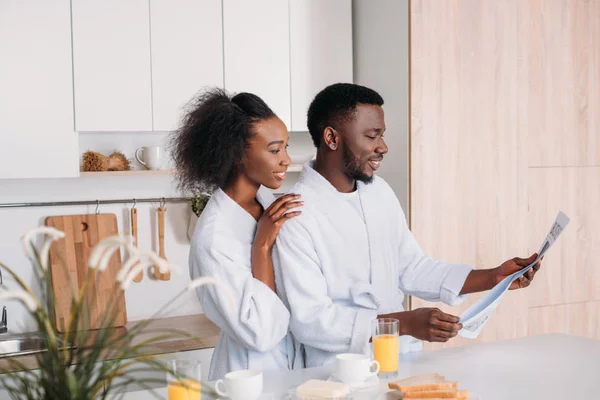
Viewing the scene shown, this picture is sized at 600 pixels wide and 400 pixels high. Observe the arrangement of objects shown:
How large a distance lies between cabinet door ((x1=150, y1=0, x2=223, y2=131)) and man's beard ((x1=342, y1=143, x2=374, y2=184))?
1063 mm

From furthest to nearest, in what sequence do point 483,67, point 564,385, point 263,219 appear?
point 483,67
point 263,219
point 564,385

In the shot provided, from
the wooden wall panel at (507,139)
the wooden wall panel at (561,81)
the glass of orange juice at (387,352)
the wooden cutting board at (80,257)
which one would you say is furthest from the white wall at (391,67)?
the glass of orange juice at (387,352)

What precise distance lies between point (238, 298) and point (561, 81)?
2.30 meters

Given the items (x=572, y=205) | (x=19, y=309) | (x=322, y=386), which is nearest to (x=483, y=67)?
(x=572, y=205)

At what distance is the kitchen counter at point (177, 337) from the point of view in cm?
265

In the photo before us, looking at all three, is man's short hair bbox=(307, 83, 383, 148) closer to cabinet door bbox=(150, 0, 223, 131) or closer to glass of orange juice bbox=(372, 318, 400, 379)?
glass of orange juice bbox=(372, 318, 400, 379)

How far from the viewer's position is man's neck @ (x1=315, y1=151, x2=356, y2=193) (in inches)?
87.7

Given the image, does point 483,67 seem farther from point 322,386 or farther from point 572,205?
point 322,386

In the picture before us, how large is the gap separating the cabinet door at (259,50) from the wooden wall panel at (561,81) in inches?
44.4

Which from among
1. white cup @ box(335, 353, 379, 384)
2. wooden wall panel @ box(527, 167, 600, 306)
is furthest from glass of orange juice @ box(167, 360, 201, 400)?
wooden wall panel @ box(527, 167, 600, 306)

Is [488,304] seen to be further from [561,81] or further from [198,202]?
[561,81]

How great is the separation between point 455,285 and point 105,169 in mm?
1611

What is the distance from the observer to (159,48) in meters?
3.00

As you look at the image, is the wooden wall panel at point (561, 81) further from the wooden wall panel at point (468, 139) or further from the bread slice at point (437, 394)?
the bread slice at point (437, 394)
